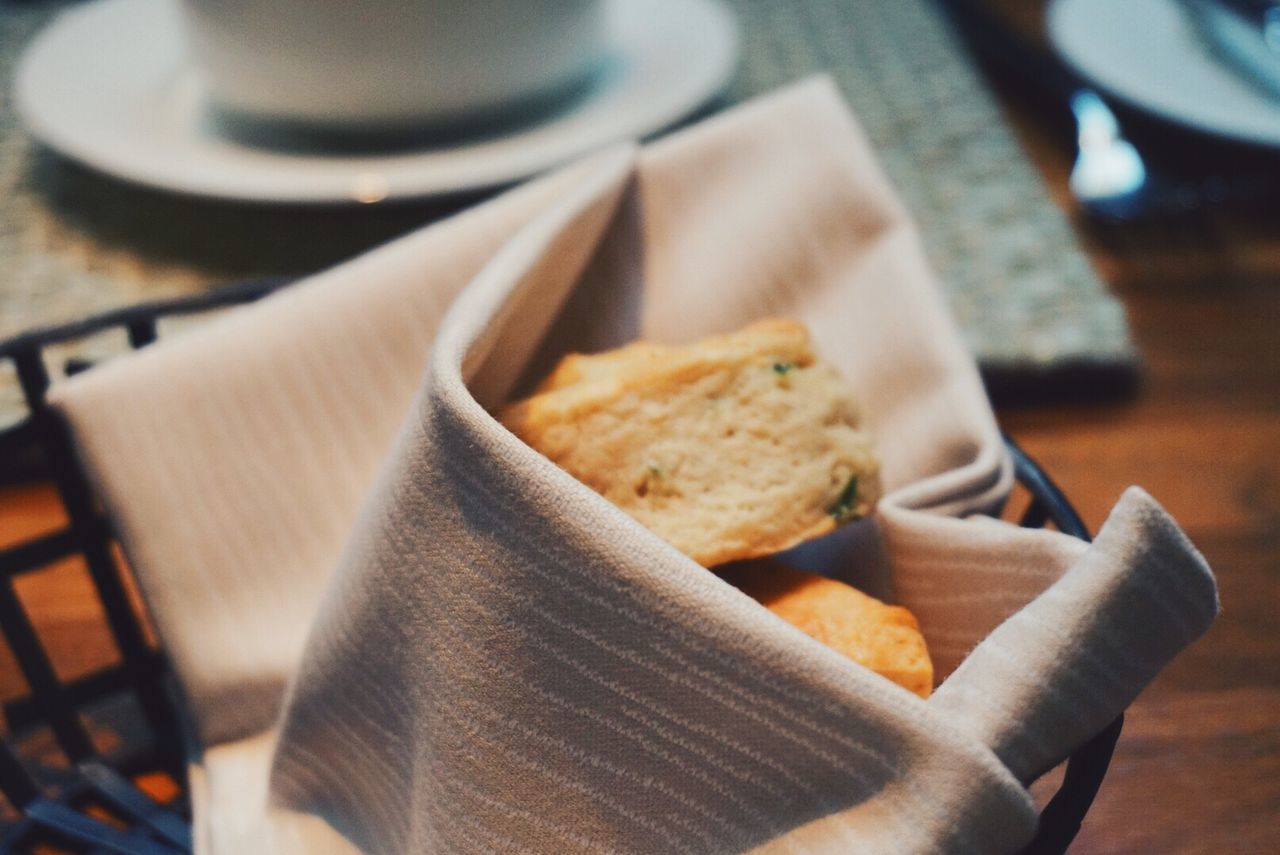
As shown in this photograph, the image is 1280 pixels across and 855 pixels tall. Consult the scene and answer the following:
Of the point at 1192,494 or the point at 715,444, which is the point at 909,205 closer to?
the point at 1192,494

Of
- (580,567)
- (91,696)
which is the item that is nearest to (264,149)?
(91,696)

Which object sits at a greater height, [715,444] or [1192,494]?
[715,444]

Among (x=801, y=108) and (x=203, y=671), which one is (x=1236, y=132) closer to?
(x=801, y=108)

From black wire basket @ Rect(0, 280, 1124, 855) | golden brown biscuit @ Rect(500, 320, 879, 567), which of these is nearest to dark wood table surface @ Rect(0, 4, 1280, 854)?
black wire basket @ Rect(0, 280, 1124, 855)

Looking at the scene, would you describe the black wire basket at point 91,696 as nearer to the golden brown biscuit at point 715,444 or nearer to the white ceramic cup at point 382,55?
the golden brown biscuit at point 715,444

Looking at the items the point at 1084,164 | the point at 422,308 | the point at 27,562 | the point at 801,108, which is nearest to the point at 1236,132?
the point at 1084,164

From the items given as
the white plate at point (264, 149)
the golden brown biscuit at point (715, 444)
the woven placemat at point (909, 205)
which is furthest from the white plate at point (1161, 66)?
the golden brown biscuit at point (715, 444)

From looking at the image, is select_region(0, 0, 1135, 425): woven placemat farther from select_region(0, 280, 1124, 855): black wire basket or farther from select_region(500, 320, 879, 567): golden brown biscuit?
select_region(500, 320, 879, 567): golden brown biscuit
